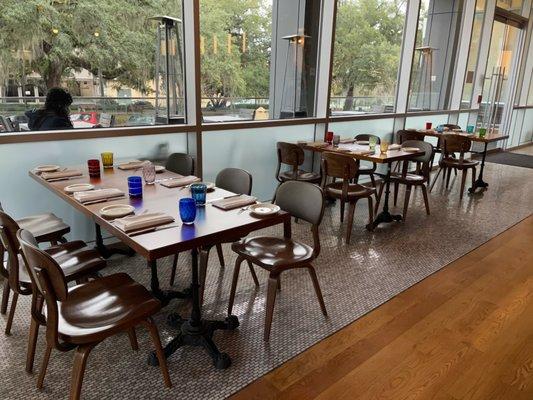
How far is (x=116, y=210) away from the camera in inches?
69.4

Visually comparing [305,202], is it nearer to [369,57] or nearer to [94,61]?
[94,61]

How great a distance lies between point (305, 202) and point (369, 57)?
13.8ft

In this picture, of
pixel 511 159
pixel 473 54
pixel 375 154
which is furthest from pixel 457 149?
pixel 511 159

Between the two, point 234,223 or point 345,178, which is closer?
point 234,223

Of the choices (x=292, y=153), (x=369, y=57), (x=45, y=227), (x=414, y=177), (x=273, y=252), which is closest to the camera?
(x=273, y=252)

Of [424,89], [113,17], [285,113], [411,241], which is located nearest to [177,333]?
[411,241]

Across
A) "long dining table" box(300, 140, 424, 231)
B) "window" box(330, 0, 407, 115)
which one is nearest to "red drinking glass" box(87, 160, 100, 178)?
"long dining table" box(300, 140, 424, 231)

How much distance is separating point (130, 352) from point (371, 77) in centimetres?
513

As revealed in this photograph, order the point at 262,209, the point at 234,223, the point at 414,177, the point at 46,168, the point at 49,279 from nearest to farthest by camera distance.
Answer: the point at 49,279 < the point at 234,223 < the point at 262,209 < the point at 46,168 < the point at 414,177

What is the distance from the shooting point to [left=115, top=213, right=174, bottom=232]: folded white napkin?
1.56 metres

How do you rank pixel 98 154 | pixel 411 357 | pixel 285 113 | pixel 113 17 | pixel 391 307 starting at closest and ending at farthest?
pixel 411 357, pixel 391 307, pixel 98 154, pixel 113 17, pixel 285 113

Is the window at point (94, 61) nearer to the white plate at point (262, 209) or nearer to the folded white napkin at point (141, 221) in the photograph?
the folded white napkin at point (141, 221)

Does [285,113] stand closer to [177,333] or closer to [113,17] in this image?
[113,17]

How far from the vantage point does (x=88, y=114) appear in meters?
3.03
